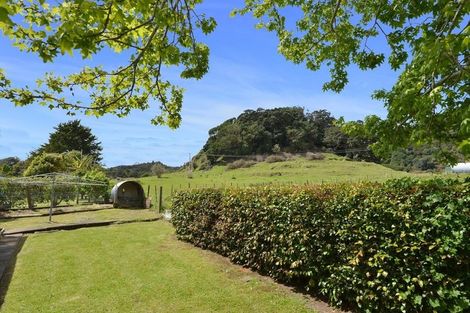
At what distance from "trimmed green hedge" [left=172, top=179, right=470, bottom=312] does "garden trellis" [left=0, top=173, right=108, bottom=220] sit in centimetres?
1497

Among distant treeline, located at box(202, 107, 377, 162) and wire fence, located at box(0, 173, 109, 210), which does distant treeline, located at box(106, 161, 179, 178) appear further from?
wire fence, located at box(0, 173, 109, 210)

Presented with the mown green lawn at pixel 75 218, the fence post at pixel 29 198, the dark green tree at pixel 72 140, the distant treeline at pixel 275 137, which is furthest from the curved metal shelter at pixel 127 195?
the distant treeline at pixel 275 137

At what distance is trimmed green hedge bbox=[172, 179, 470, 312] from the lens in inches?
197

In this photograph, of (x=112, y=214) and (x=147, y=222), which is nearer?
(x=147, y=222)

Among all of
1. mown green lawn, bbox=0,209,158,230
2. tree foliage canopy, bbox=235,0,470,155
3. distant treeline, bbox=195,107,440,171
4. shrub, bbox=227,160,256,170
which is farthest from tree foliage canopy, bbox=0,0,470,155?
distant treeline, bbox=195,107,440,171

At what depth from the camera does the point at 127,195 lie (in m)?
24.9

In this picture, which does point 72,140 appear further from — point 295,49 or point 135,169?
point 295,49

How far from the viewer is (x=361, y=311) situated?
607 centimetres

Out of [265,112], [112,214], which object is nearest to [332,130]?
[265,112]

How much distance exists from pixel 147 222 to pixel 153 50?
486 inches

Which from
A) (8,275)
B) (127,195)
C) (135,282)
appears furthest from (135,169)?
(135,282)

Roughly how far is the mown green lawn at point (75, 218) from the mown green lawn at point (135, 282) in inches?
187

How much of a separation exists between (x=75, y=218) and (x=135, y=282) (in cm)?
1207

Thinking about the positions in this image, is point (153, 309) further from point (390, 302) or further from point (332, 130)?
point (332, 130)
